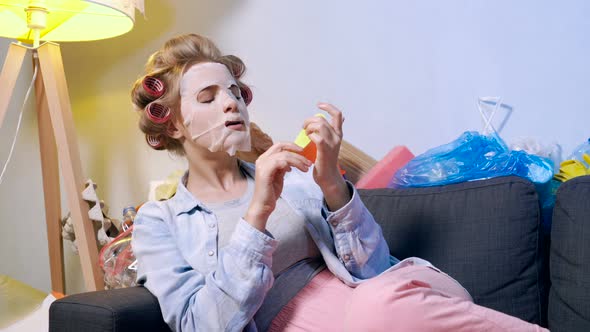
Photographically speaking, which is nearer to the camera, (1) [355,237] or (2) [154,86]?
(1) [355,237]

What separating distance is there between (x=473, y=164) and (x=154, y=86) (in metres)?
0.75

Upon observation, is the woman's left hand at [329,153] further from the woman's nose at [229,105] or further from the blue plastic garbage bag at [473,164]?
the blue plastic garbage bag at [473,164]

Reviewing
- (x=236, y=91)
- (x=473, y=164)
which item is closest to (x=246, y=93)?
(x=236, y=91)

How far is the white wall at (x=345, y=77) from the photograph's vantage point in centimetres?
166

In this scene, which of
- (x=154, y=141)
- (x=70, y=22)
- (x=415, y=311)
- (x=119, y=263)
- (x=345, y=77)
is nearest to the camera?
(x=415, y=311)

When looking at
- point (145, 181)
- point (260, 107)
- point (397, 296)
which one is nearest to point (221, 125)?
point (397, 296)

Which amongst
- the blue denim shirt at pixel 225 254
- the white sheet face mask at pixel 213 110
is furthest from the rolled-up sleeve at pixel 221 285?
the white sheet face mask at pixel 213 110

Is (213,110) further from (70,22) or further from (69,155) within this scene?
(70,22)

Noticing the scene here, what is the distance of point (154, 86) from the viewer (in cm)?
136

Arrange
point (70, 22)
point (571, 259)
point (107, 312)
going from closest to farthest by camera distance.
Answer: point (107, 312) < point (571, 259) < point (70, 22)

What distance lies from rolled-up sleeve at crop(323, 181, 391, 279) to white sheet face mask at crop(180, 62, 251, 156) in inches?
9.4

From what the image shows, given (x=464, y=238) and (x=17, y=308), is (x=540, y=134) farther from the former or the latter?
(x=17, y=308)

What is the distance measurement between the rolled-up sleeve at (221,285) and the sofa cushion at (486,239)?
442 mm

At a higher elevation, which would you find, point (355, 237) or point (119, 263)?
point (355, 237)
